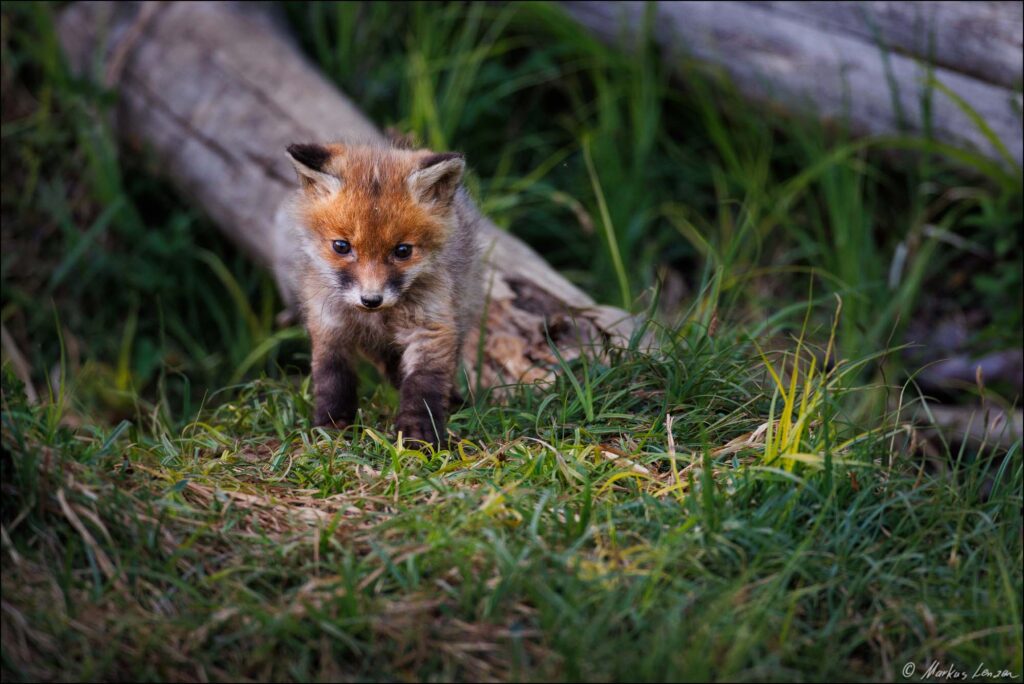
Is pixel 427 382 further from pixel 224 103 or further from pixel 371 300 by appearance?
pixel 224 103

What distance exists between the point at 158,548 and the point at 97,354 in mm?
4173

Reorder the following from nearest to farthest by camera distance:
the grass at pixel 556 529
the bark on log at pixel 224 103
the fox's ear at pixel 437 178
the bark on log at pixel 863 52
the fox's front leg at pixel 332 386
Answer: the grass at pixel 556 529, the fox's ear at pixel 437 178, the fox's front leg at pixel 332 386, the bark on log at pixel 863 52, the bark on log at pixel 224 103

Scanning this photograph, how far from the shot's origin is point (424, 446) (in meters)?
3.68

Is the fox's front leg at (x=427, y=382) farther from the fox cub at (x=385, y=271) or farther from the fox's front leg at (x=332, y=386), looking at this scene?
the fox's front leg at (x=332, y=386)

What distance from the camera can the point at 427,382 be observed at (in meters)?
3.98

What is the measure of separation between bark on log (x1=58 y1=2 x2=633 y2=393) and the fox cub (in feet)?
3.75

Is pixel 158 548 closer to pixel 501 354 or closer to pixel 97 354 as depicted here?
pixel 501 354

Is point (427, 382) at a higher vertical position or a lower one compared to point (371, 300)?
lower

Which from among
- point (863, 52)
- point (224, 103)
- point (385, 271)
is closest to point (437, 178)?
point (385, 271)

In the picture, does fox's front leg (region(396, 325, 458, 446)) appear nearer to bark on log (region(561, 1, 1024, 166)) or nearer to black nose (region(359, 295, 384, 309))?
black nose (region(359, 295, 384, 309))

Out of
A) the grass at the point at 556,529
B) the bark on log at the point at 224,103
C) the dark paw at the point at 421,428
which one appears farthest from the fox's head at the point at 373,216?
the bark on log at the point at 224,103

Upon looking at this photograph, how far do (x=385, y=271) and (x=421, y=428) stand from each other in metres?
0.60

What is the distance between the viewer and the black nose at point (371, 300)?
12.5 ft

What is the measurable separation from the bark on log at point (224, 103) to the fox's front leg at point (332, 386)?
1.32 m
